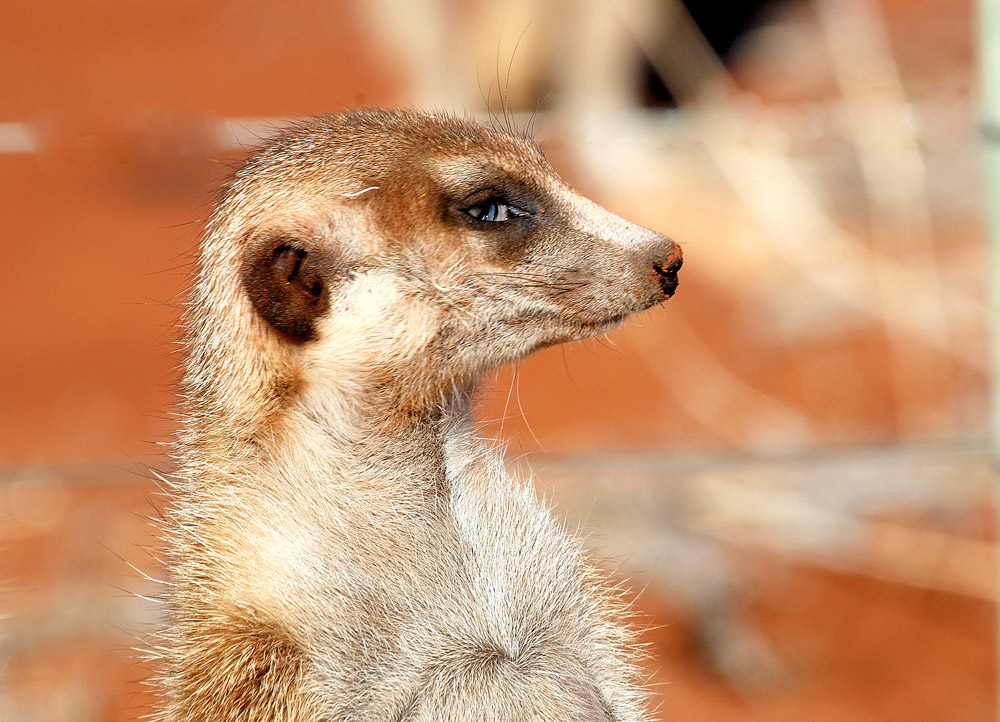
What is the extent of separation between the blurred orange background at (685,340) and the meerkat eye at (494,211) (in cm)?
45

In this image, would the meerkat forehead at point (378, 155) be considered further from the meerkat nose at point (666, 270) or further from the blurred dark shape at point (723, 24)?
the blurred dark shape at point (723, 24)

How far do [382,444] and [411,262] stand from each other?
37 cm

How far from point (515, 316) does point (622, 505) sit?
3712mm

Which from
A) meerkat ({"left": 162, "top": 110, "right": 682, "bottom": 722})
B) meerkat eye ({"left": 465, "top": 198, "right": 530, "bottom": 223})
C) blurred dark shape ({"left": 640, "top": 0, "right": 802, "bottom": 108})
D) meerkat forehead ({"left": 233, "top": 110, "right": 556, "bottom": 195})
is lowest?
meerkat ({"left": 162, "top": 110, "right": 682, "bottom": 722})

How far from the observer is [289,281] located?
2.06m

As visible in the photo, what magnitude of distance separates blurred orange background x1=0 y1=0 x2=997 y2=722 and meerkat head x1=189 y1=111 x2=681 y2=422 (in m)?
0.33

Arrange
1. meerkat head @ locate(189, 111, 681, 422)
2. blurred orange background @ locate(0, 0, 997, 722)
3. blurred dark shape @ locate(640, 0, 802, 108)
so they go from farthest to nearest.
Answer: blurred dark shape @ locate(640, 0, 802, 108) → blurred orange background @ locate(0, 0, 997, 722) → meerkat head @ locate(189, 111, 681, 422)

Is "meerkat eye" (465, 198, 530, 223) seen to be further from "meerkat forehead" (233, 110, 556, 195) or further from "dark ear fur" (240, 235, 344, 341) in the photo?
"dark ear fur" (240, 235, 344, 341)

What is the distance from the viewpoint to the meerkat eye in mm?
2164

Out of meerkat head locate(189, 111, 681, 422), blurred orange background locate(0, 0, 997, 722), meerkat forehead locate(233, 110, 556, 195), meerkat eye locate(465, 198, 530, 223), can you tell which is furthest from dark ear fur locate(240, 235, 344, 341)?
blurred orange background locate(0, 0, 997, 722)

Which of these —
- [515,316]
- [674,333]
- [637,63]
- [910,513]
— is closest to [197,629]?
[515,316]

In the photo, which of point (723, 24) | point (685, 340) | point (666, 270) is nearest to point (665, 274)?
point (666, 270)

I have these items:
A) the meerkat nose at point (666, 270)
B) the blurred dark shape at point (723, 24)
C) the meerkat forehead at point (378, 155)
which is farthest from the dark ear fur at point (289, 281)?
the blurred dark shape at point (723, 24)

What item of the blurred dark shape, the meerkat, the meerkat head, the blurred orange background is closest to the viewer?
the meerkat
